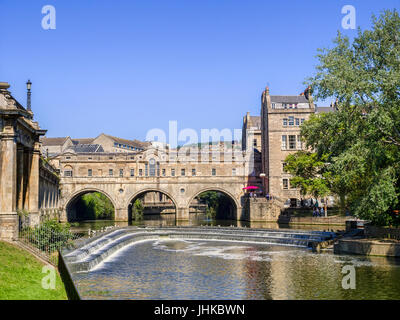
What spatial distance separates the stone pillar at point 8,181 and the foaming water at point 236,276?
495cm

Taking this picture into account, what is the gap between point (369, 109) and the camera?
84.6 ft

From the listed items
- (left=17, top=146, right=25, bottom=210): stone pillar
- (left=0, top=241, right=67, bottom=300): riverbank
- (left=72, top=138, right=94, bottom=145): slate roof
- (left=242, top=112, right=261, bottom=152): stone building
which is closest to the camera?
(left=0, top=241, right=67, bottom=300): riverbank

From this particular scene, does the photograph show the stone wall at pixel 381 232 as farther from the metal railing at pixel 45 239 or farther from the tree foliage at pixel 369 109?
the metal railing at pixel 45 239

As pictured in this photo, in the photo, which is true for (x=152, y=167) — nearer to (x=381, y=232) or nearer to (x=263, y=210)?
(x=263, y=210)

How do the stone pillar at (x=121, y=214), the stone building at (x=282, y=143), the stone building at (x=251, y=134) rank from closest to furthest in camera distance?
the stone building at (x=282, y=143), the stone pillar at (x=121, y=214), the stone building at (x=251, y=134)

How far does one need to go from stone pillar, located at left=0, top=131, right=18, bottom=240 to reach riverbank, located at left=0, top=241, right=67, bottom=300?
2695 mm

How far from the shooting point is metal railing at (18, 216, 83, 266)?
21727 millimetres

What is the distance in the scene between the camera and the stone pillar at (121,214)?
67375 millimetres

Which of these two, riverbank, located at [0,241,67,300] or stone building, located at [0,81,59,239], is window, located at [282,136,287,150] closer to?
stone building, located at [0,81,59,239]

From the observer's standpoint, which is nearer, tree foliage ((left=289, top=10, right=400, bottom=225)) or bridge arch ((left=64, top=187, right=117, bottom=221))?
tree foliage ((left=289, top=10, right=400, bottom=225))

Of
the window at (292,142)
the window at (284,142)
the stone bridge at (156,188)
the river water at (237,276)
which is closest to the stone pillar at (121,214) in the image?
the stone bridge at (156,188)

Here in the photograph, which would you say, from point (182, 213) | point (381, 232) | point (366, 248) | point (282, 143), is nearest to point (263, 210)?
point (282, 143)

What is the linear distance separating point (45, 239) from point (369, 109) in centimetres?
1920

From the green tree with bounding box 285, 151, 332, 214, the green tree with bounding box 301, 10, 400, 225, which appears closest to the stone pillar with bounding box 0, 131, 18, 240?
the green tree with bounding box 301, 10, 400, 225
